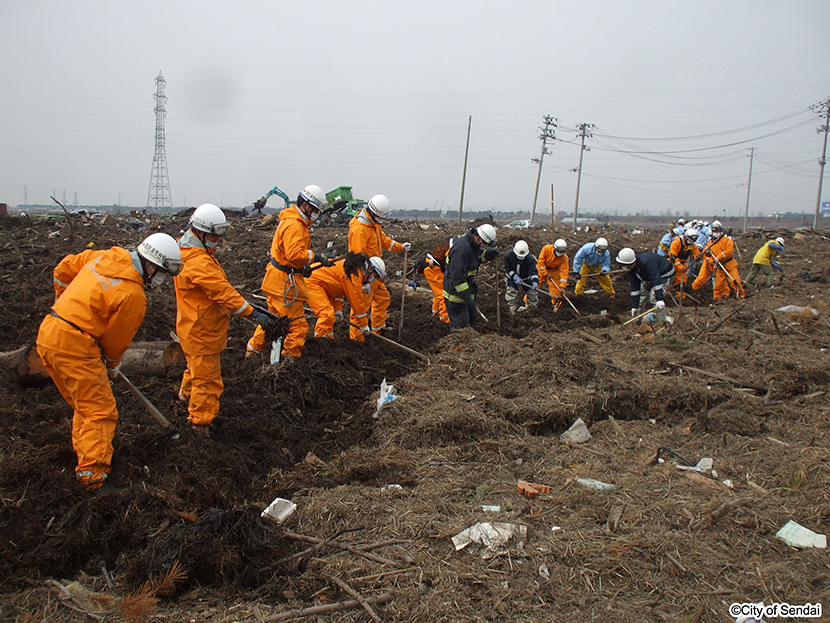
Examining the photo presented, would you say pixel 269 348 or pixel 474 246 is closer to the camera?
pixel 269 348

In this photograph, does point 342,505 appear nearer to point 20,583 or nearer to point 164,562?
point 164,562

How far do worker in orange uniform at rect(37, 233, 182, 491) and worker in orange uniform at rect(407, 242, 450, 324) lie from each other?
5.92 m

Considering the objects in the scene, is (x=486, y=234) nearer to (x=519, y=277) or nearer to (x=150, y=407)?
(x=519, y=277)

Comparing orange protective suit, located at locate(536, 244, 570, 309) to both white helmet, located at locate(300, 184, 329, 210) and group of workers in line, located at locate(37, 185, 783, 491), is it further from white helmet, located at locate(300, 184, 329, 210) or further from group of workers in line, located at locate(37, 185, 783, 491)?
white helmet, located at locate(300, 184, 329, 210)

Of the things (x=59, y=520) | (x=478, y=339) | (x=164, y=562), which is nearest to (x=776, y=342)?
(x=478, y=339)

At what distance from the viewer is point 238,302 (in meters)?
4.52

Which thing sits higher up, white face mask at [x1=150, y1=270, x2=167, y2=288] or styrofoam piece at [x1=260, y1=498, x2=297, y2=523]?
white face mask at [x1=150, y1=270, x2=167, y2=288]

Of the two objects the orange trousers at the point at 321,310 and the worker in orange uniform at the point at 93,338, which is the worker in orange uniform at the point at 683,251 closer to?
the orange trousers at the point at 321,310

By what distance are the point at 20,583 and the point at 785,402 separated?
21.3 ft

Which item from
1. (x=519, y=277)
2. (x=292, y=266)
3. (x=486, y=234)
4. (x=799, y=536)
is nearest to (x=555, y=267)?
(x=519, y=277)

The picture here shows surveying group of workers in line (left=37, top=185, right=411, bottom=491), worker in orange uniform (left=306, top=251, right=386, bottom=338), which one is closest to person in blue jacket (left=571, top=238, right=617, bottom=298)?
worker in orange uniform (left=306, top=251, right=386, bottom=338)

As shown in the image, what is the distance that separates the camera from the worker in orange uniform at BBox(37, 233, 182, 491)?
354 cm

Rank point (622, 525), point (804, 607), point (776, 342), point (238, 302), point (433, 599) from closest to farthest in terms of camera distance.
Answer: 1. point (804, 607)
2. point (433, 599)
3. point (622, 525)
4. point (238, 302)
5. point (776, 342)

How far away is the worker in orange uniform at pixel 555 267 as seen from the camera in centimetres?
1099
